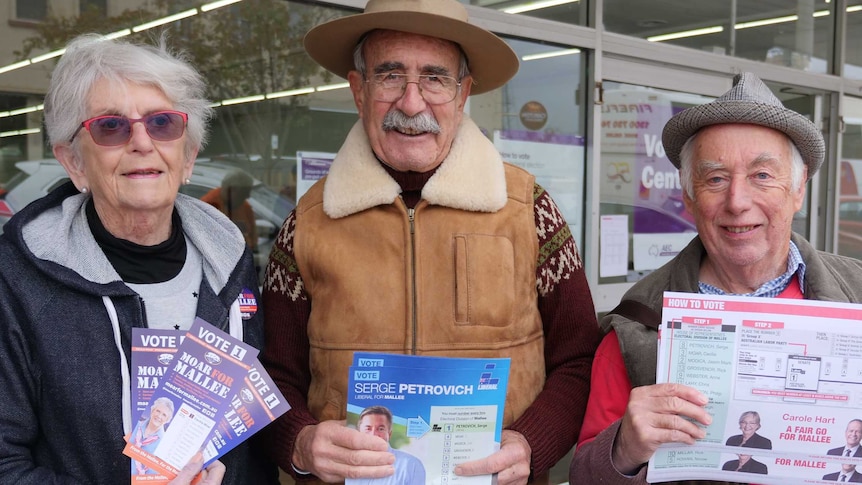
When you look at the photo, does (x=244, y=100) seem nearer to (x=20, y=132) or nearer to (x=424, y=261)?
(x=20, y=132)

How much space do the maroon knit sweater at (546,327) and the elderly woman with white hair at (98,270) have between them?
194mm

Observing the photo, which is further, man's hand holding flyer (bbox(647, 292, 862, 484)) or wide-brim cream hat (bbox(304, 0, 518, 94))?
wide-brim cream hat (bbox(304, 0, 518, 94))

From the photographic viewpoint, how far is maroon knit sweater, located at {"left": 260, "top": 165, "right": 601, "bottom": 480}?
213 centimetres

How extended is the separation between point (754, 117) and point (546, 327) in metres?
0.81

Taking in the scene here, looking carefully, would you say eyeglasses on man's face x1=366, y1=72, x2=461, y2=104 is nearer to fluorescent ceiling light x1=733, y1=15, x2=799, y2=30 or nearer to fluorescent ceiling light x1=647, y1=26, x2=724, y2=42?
fluorescent ceiling light x1=647, y1=26, x2=724, y2=42

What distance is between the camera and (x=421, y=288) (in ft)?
6.99

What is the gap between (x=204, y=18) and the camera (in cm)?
388

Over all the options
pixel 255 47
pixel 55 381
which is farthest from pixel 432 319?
pixel 255 47

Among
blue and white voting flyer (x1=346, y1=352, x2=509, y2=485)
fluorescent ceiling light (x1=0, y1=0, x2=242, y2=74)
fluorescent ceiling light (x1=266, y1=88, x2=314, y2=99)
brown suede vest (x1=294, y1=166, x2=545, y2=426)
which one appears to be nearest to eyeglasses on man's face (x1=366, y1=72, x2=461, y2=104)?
brown suede vest (x1=294, y1=166, x2=545, y2=426)

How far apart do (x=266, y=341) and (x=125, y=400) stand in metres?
0.49

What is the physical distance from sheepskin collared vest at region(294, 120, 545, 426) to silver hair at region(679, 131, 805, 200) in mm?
430

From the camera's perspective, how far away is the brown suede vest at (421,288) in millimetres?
2119

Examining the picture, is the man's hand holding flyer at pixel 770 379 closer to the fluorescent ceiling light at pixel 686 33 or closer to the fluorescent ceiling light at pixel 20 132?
the fluorescent ceiling light at pixel 20 132

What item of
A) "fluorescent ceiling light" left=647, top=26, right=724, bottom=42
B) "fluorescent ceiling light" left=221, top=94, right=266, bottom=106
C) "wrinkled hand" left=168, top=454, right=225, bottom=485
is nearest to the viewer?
"wrinkled hand" left=168, top=454, right=225, bottom=485
